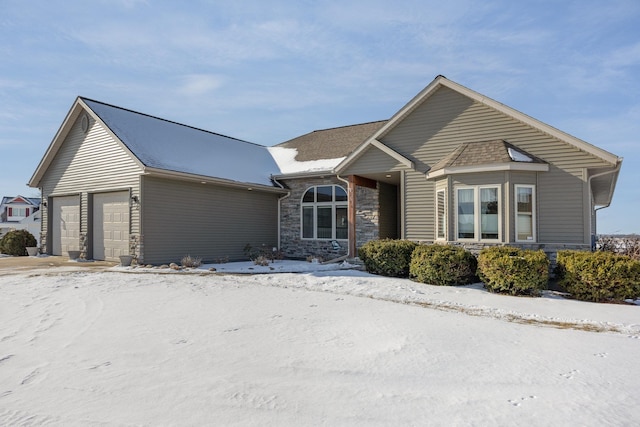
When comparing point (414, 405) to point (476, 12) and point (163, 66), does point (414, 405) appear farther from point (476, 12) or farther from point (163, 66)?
point (163, 66)

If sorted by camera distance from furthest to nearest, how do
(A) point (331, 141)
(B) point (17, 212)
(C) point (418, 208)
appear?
(B) point (17, 212) → (A) point (331, 141) → (C) point (418, 208)

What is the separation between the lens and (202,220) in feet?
49.4

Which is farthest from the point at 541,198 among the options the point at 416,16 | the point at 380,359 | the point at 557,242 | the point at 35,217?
the point at 35,217

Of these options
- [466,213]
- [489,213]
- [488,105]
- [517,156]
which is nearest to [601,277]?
[489,213]

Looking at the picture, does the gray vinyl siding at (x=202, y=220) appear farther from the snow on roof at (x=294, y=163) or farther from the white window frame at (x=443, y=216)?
the white window frame at (x=443, y=216)

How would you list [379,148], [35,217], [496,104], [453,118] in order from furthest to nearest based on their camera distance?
1. [35,217]
2. [379,148]
3. [453,118]
4. [496,104]

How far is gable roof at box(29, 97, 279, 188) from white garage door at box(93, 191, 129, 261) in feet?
6.09

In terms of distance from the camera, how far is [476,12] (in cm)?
1031

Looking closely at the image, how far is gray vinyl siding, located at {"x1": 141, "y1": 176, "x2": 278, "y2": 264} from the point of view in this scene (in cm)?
1362

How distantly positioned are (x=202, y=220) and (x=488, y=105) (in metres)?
10.5

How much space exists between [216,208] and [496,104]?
1040 cm

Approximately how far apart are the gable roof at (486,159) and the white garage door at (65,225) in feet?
46.1

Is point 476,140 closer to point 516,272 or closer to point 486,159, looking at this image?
point 486,159

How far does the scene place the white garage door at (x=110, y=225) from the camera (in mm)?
14391
